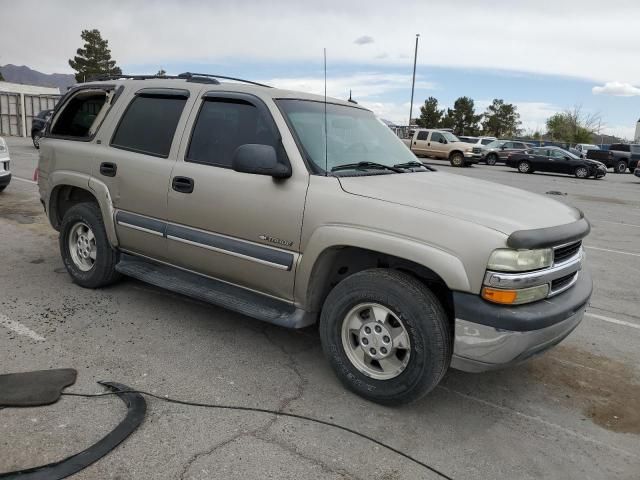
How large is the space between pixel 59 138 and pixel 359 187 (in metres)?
3.30

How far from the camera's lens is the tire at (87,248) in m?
4.78

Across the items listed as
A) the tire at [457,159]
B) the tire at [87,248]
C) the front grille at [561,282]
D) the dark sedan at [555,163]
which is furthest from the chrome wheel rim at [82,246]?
the tire at [457,159]

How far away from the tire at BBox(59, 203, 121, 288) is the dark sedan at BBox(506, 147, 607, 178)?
24.5 metres

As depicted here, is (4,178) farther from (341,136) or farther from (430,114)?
(430,114)

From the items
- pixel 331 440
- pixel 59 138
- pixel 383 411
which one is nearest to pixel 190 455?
pixel 331 440

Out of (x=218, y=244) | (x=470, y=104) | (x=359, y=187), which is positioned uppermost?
(x=470, y=104)

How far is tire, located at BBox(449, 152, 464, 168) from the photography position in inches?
1096

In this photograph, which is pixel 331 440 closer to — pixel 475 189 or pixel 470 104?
pixel 475 189

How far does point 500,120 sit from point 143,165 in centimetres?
8155

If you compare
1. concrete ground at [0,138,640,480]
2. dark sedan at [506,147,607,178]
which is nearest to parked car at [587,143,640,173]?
dark sedan at [506,147,607,178]

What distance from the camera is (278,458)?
273 cm

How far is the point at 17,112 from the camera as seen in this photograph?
101ft

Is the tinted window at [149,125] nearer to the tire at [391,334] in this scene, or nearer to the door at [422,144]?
the tire at [391,334]

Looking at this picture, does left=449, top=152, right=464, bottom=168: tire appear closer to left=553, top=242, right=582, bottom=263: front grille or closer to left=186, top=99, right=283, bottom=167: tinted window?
left=186, top=99, right=283, bottom=167: tinted window
